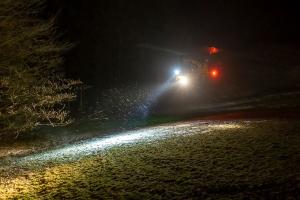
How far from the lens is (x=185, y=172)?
474 inches

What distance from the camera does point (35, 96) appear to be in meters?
18.6

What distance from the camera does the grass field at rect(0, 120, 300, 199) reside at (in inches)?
394

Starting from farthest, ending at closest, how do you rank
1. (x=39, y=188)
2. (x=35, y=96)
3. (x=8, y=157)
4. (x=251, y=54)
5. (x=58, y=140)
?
1. (x=251, y=54)
2. (x=58, y=140)
3. (x=8, y=157)
4. (x=35, y=96)
5. (x=39, y=188)

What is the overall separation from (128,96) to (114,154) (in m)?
25.2

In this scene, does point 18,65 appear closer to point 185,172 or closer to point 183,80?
point 185,172

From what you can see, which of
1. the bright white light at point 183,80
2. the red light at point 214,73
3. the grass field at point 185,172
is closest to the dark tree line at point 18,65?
the grass field at point 185,172

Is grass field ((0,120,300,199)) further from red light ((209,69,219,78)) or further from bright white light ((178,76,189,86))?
red light ((209,69,219,78))

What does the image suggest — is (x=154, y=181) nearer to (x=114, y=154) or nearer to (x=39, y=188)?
(x=39, y=188)

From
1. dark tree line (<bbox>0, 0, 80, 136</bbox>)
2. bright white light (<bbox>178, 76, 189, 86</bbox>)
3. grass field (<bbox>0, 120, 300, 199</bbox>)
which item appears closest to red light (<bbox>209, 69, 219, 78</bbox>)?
bright white light (<bbox>178, 76, 189, 86</bbox>)

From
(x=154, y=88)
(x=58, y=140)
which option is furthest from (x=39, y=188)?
(x=154, y=88)

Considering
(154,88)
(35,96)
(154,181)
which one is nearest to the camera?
(154,181)

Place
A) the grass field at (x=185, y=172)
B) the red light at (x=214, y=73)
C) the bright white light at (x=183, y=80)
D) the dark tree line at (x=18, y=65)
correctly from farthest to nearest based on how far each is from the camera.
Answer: the red light at (x=214, y=73) < the bright white light at (x=183, y=80) < the dark tree line at (x=18, y=65) < the grass field at (x=185, y=172)

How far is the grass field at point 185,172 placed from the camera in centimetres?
1000

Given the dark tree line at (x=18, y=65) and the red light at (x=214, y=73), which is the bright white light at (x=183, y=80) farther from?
the dark tree line at (x=18, y=65)
